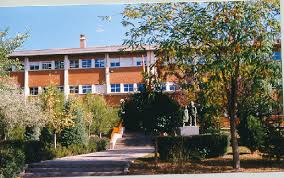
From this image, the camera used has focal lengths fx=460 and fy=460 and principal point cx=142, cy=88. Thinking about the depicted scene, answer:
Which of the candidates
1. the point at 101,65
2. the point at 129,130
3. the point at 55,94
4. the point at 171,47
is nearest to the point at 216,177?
the point at 171,47

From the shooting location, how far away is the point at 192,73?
34.2 feet

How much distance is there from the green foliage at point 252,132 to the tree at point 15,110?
6346 mm

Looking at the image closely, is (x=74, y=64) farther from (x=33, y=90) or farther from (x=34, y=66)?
(x=33, y=90)

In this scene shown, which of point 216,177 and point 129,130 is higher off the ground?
point 129,130

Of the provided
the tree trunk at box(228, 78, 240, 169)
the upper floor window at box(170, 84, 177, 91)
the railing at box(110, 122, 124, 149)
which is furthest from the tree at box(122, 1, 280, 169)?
the railing at box(110, 122, 124, 149)

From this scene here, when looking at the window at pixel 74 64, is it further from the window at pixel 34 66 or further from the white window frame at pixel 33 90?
the white window frame at pixel 33 90

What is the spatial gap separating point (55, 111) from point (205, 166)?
7.07 meters

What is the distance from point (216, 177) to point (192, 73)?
7.88 ft

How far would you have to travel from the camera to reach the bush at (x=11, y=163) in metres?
9.75

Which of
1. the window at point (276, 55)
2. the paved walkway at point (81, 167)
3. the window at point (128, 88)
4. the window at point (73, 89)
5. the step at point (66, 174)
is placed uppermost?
the window at point (276, 55)

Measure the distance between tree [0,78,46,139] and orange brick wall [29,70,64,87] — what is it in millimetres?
550

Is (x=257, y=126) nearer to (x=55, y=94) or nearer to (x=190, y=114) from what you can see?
(x=190, y=114)

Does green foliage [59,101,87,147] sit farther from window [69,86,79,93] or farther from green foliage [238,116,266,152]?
green foliage [238,116,266,152]

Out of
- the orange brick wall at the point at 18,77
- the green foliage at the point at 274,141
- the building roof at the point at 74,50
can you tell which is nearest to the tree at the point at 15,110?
the orange brick wall at the point at 18,77
